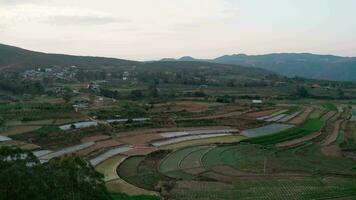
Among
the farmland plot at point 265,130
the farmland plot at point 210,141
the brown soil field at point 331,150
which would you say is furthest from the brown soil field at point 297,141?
the farmland plot at point 210,141

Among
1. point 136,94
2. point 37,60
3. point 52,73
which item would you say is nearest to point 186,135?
point 136,94

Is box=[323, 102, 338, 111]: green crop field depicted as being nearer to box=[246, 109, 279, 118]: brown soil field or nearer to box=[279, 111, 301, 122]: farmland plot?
box=[279, 111, 301, 122]: farmland plot

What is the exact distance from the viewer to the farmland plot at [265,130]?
45.4 m

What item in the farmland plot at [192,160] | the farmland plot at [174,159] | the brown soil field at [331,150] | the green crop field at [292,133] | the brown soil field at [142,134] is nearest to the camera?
the farmland plot at [174,159]

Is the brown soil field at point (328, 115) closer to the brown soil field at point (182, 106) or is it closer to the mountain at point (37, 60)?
the brown soil field at point (182, 106)

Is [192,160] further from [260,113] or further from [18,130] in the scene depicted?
[260,113]

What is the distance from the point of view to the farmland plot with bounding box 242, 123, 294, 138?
4544 centimetres

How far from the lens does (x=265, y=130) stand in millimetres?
47688

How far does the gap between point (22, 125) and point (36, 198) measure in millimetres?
30527

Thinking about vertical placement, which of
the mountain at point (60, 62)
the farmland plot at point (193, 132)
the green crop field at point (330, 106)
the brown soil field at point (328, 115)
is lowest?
the farmland plot at point (193, 132)

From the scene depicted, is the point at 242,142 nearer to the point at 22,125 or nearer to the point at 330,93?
the point at 22,125

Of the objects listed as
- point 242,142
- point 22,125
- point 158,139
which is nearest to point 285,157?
point 242,142

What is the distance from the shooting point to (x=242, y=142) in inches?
1649

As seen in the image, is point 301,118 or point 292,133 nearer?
point 292,133
